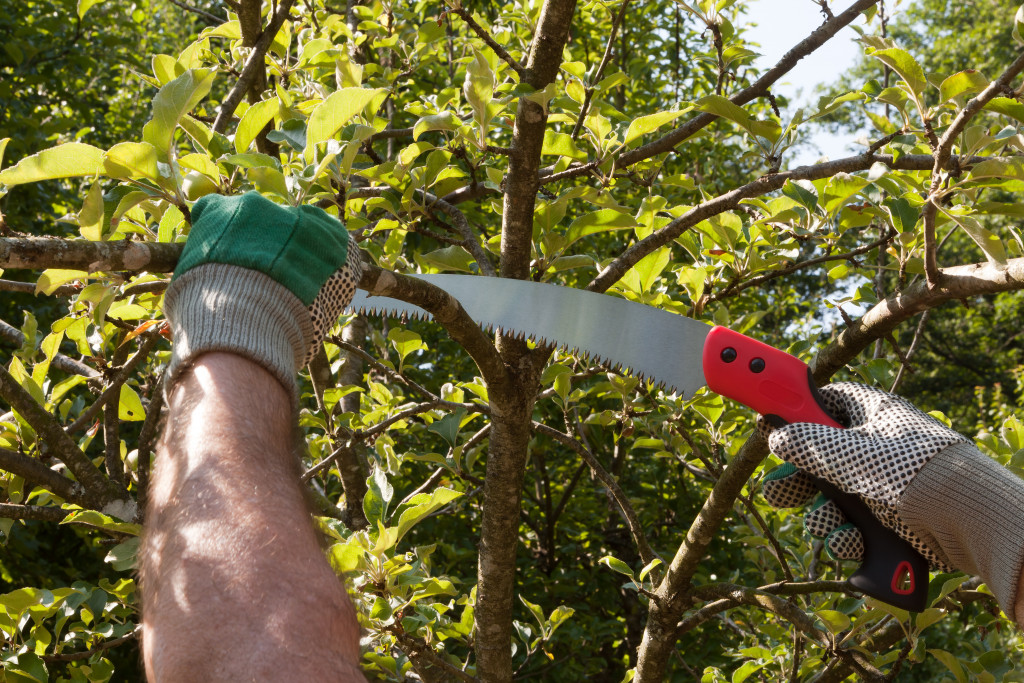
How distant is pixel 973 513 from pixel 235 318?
1512mm

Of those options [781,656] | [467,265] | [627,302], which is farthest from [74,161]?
[781,656]

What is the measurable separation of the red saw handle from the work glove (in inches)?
1.3

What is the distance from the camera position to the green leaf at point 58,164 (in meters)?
1.67

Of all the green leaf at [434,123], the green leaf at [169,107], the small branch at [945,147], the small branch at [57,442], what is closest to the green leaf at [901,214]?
the small branch at [945,147]

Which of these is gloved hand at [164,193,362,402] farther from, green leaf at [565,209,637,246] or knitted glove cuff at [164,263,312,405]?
green leaf at [565,209,637,246]

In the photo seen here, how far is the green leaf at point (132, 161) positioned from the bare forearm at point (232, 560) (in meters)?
0.66

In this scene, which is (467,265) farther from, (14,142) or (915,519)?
(14,142)

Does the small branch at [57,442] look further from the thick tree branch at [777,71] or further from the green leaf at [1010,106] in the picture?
the green leaf at [1010,106]

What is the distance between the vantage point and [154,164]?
67.6 inches

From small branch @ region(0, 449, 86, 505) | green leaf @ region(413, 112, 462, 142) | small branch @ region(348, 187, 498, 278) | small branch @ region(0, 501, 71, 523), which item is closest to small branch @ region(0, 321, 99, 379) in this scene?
small branch @ region(0, 449, 86, 505)

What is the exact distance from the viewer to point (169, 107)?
1.76 m

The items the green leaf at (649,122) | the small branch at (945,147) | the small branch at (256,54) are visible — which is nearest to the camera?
the small branch at (945,147)

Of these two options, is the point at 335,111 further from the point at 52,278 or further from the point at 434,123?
the point at 52,278

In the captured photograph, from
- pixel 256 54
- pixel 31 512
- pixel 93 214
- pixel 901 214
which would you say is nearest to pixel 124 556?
pixel 31 512
